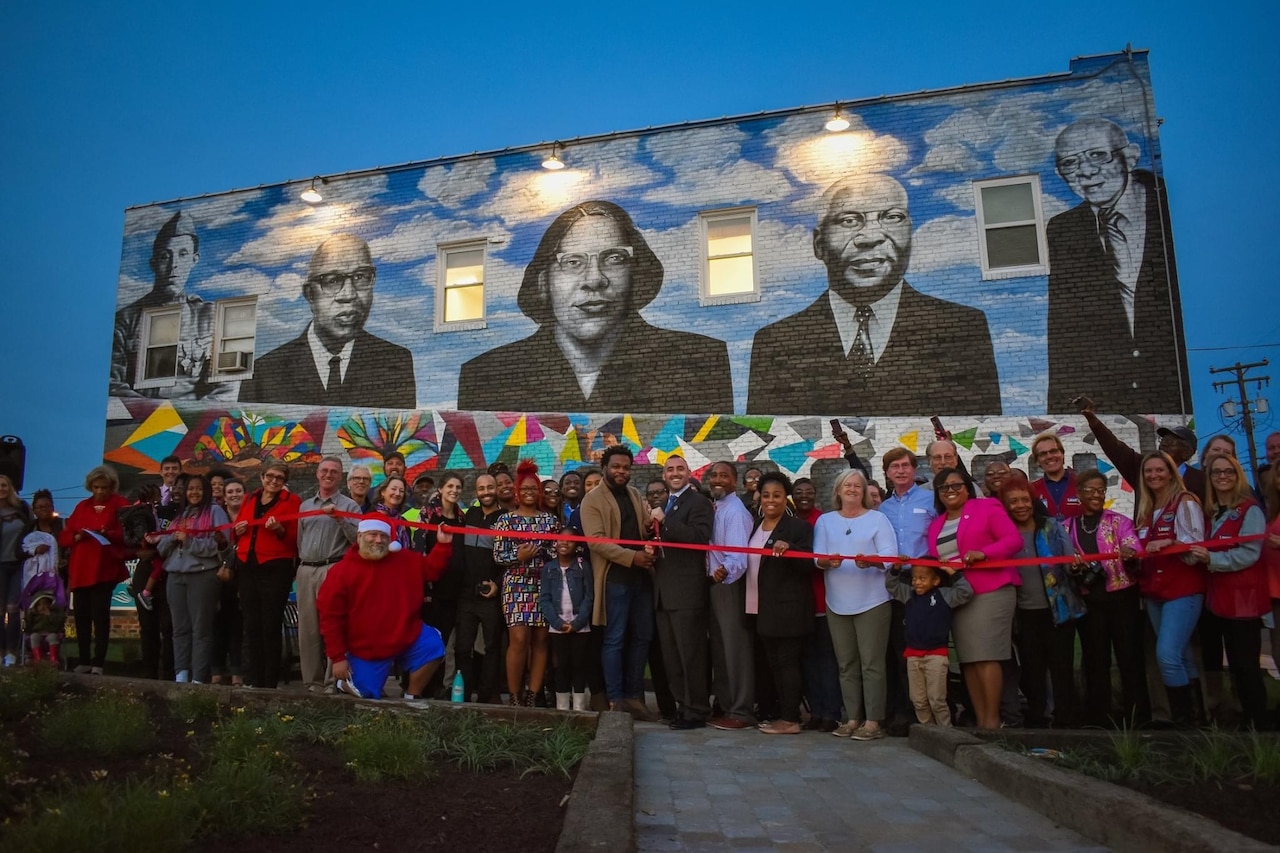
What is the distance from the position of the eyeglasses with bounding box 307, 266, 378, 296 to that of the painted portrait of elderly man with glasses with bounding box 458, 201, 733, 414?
2.54 meters

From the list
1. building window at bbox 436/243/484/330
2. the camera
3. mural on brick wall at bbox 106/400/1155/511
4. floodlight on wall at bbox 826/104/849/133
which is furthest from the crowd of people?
floodlight on wall at bbox 826/104/849/133

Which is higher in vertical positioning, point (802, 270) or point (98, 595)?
point (802, 270)

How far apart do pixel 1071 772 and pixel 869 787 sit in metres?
1.04

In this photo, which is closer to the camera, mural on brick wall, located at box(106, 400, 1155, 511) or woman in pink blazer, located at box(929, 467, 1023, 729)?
woman in pink blazer, located at box(929, 467, 1023, 729)

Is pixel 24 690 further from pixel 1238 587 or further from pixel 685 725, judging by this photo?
pixel 1238 587

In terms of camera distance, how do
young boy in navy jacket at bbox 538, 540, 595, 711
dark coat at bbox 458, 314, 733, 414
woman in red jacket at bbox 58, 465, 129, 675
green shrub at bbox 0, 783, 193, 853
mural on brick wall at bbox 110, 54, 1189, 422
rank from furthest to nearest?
dark coat at bbox 458, 314, 733, 414, mural on brick wall at bbox 110, 54, 1189, 422, woman in red jacket at bbox 58, 465, 129, 675, young boy in navy jacket at bbox 538, 540, 595, 711, green shrub at bbox 0, 783, 193, 853

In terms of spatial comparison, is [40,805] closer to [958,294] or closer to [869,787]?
[869,787]

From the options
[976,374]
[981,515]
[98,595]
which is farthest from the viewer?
[976,374]

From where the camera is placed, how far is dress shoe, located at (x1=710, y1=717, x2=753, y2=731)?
702cm

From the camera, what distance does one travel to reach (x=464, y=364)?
15.1 m

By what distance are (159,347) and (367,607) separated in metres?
12.7

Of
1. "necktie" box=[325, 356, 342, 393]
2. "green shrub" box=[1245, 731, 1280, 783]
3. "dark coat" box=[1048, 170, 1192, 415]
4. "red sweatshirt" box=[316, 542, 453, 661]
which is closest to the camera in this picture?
"green shrub" box=[1245, 731, 1280, 783]

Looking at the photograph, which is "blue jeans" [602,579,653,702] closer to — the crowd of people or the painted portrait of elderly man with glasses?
the crowd of people

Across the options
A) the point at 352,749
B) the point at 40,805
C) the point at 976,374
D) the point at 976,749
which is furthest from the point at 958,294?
the point at 40,805
